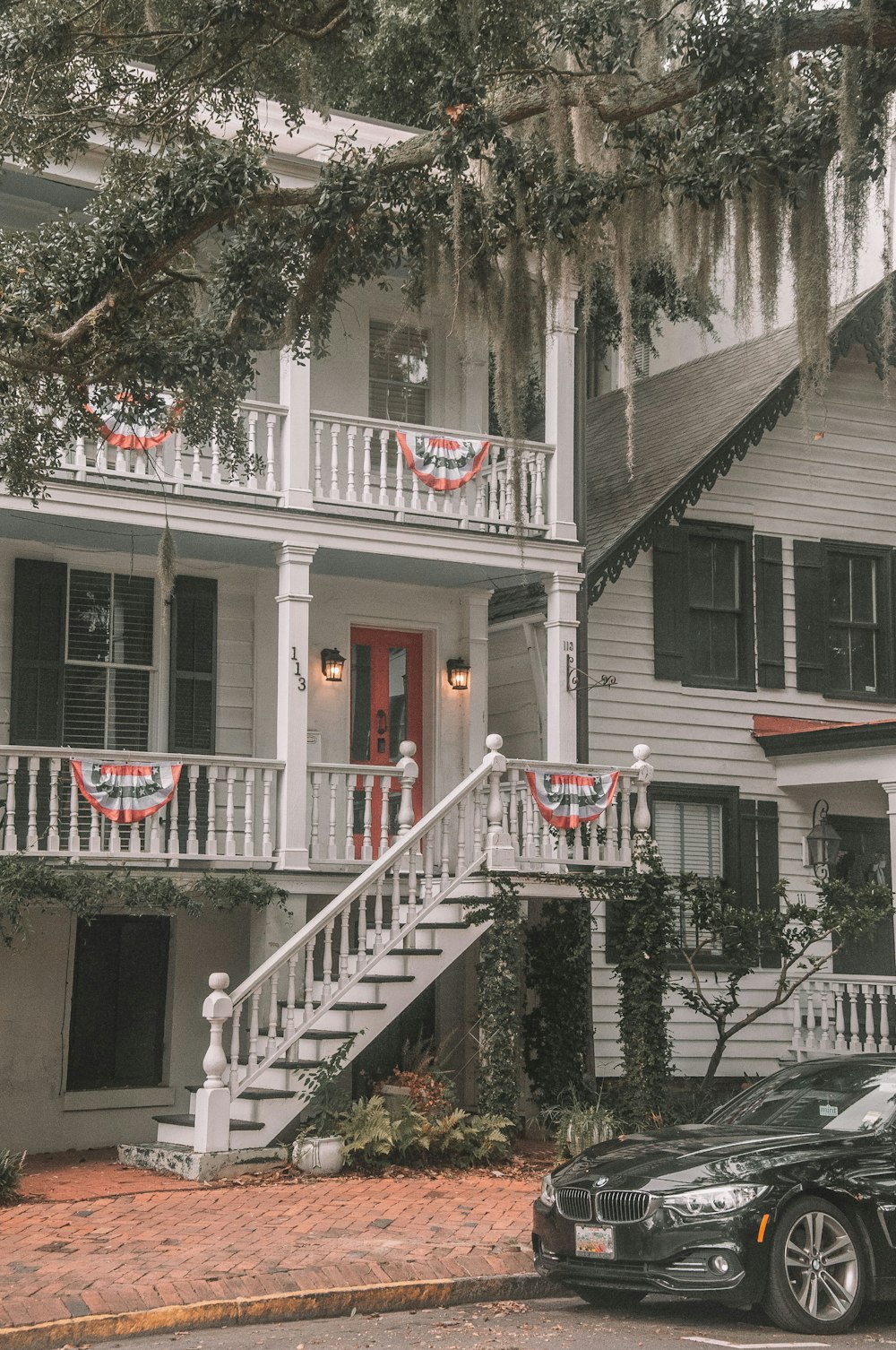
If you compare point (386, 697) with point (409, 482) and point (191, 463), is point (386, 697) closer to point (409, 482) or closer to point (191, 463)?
point (409, 482)

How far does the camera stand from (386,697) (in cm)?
1703

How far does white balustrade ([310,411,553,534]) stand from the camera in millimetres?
15172

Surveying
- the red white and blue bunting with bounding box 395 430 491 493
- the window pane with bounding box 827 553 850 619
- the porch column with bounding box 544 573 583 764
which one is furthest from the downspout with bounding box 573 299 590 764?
the window pane with bounding box 827 553 850 619

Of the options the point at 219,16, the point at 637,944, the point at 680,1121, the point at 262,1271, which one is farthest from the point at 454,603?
the point at 262,1271

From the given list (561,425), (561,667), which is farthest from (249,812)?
(561,425)

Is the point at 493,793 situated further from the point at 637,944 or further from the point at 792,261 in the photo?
the point at 792,261

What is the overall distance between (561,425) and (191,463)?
3.84m

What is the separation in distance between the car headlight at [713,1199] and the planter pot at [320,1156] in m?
4.47

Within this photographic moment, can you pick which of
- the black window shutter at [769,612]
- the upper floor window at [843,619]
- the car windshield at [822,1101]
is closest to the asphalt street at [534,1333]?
the car windshield at [822,1101]

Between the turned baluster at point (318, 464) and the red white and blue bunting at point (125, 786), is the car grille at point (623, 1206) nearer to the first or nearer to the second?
the red white and blue bunting at point (125, 786)

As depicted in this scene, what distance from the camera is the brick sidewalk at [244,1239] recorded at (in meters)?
8.33

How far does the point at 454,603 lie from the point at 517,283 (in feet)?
20.7

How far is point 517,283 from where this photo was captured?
37.2ft

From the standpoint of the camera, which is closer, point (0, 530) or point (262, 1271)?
point (262, 1271)
